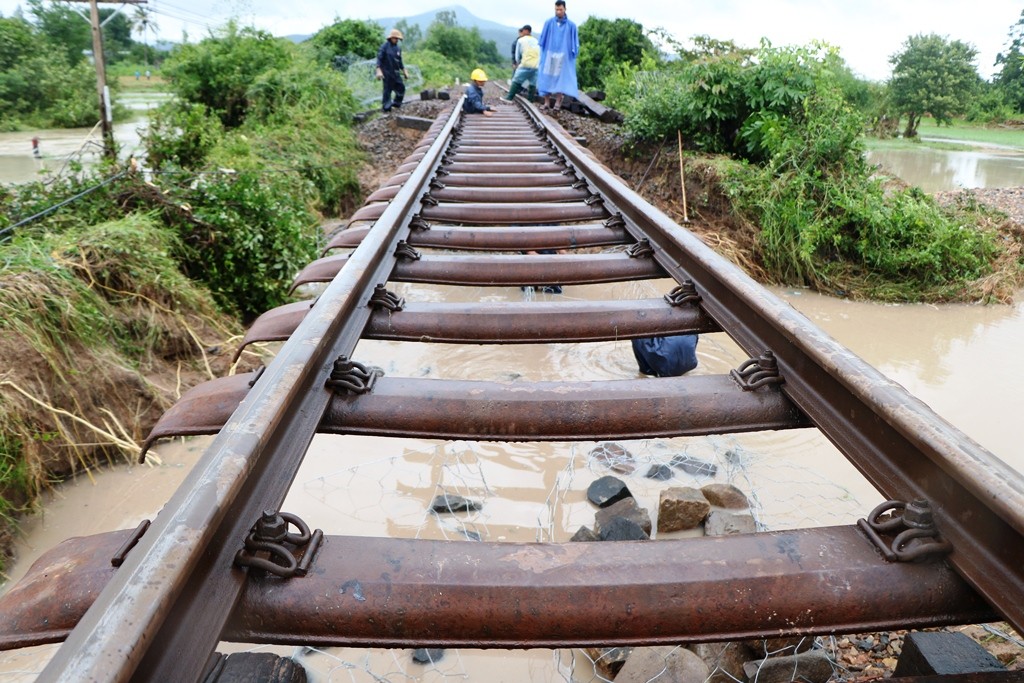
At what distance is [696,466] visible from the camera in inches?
132

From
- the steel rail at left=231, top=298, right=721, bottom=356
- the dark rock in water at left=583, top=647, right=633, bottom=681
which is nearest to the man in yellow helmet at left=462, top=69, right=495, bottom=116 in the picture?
the steel rail at left=231, top=298, right=721, bottom=356

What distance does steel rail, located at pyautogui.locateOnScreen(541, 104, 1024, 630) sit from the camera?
3.59ft

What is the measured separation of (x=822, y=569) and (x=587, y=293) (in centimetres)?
498

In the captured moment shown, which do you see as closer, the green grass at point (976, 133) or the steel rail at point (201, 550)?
the steel rail at point (201, 550)

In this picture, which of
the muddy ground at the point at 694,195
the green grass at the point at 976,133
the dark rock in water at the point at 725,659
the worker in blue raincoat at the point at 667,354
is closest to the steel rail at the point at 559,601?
the dark rock in water at the point at 725,659

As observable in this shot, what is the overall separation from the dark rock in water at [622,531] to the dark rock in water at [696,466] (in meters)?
0.84

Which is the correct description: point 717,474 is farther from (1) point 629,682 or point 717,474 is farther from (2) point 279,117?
(2) point 279,117

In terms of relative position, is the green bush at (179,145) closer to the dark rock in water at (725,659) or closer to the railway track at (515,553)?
the railway track at (515,553)

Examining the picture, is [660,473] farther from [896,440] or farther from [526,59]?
[526,59]

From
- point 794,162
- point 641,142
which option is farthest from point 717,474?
point 641,142

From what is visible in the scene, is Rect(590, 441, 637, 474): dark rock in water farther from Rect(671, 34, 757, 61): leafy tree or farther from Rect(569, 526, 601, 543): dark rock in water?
Rect(671, 34, 757, 61): leafy tree

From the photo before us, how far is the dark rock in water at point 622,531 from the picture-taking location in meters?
2.52

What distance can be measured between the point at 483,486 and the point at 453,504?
0.74 ft

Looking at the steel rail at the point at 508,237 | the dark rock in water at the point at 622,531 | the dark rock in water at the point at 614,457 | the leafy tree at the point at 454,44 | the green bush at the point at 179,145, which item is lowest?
the dark rock in water at the point at 614,457
